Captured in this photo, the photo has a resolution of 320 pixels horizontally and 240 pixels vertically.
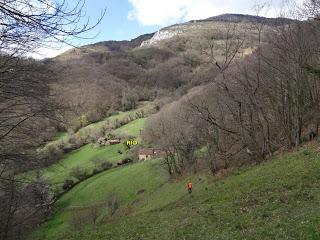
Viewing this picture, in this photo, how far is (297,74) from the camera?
122ft

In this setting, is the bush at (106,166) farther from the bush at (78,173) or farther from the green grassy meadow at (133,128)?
the green grassy meadow at (133,128)

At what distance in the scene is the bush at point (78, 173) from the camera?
3295 inches

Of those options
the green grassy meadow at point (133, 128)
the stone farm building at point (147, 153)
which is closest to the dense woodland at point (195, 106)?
the stone farm building at point (147, 153)

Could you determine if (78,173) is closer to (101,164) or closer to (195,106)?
(101,164)

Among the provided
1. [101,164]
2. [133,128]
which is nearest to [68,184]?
[101,164]

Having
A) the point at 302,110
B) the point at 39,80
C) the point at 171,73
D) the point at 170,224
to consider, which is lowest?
the point at 170,224

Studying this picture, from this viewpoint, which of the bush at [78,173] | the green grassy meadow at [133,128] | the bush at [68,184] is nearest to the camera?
the bush at [68,184]

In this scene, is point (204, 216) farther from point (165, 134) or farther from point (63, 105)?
point (165, 134)

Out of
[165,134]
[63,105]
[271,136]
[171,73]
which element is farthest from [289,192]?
[171,73]

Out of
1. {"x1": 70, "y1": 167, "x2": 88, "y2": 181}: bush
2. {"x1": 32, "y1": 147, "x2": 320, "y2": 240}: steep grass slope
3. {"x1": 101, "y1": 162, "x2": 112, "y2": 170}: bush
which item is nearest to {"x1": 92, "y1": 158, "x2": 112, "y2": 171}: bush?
{"x1": 101, "y1": 162, "x2": 112, "y2": 170}: bush

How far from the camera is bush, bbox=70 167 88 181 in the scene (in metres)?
83.7

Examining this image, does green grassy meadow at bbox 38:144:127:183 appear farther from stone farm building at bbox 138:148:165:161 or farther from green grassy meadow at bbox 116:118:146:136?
stone farm building at bbox 138:148:165:161

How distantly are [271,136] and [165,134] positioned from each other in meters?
23.8

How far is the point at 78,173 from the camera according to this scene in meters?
84.2
